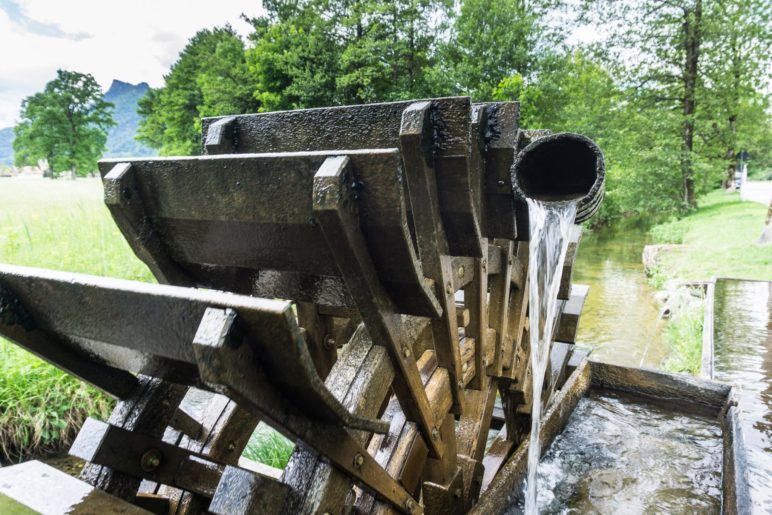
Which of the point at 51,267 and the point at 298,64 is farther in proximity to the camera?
the point at 298,64

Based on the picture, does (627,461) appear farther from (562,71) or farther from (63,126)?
(63,126)

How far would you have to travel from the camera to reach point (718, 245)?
440 inches

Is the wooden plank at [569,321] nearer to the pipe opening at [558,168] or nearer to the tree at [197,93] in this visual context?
the pipe opening at [558,168]

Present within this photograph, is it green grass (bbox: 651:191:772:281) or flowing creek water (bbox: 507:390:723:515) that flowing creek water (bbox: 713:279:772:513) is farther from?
green grass (bbox: 651:191:772:281)

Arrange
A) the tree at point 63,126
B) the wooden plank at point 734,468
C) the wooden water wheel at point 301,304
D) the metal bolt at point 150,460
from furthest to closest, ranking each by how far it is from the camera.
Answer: the tree at point 63,126 < the wooden plank at point 734,468 < the metal bolt at point 150,460 < the wooden water wheel at point 301,304

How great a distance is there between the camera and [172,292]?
3.85 ft

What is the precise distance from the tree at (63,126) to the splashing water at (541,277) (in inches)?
1520

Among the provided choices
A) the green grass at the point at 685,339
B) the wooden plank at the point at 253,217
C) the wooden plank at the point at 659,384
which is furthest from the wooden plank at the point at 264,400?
the green grass at the point at 685,339

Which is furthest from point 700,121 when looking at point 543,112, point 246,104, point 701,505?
point 701,505

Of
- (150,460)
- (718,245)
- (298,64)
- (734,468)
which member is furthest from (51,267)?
(718,245)

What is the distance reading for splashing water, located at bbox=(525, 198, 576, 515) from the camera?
7.86ft

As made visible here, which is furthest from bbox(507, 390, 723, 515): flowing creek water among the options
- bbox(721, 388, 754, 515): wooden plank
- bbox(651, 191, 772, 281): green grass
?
bbox(651, 191, 772, 281): green grass

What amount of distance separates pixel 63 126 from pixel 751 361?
40281 millimetres

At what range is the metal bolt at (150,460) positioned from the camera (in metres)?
1.87
